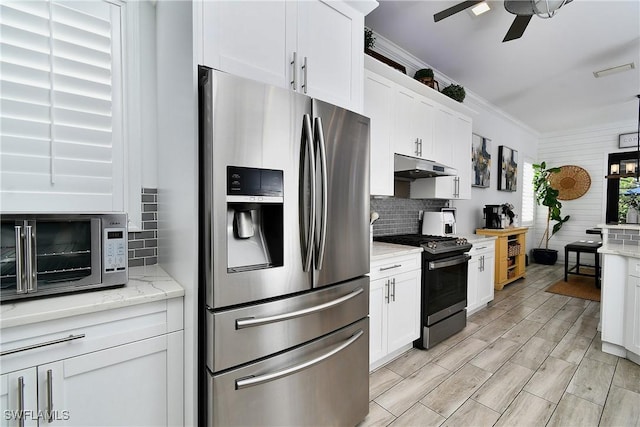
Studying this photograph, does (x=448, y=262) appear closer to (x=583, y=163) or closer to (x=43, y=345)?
(x=43, y=345)

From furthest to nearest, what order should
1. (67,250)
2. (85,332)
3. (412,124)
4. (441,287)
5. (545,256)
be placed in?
1. (545,256)
2. (412,124)
3. (441,287)
4. (67,250)
5. (85,332)

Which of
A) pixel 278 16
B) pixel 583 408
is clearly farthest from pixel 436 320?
pixel 278 16

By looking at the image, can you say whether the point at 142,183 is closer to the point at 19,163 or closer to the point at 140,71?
the point at 19,163

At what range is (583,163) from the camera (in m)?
6.37

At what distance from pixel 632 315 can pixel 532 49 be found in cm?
280

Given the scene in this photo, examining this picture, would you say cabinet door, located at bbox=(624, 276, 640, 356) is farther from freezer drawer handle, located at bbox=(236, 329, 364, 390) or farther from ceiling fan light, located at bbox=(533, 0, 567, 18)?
freezer drawer handle, located at bbox=(236, 329, 364, 390)

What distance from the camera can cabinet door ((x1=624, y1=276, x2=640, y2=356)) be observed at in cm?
233

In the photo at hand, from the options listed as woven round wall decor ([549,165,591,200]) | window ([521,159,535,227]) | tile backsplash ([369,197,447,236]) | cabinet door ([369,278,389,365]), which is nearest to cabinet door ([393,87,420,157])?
tile backsplash ([369,197,447,236])

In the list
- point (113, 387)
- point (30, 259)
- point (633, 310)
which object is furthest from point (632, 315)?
point (30, 259)

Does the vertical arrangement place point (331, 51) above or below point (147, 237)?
above

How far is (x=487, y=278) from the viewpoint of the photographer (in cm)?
368

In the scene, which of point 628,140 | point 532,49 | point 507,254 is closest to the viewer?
point 532,49

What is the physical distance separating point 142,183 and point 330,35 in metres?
1.42

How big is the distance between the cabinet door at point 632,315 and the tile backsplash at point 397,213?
1903 mm
